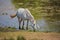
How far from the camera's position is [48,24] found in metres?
2.55

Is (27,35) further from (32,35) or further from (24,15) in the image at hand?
(24,15)

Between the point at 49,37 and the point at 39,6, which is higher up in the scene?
the point at 39,6

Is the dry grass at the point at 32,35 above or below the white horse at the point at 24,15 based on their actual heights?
below

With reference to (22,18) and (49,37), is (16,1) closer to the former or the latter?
(22,18)

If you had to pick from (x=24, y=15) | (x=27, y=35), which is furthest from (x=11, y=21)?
(x=27, y=35)

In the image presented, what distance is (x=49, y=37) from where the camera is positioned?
253 cm

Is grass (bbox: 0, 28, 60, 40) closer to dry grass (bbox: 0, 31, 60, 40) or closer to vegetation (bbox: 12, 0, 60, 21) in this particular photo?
dry grass (bbox: 0, 31, 60, 40)

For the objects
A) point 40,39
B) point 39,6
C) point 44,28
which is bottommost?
point 40,39

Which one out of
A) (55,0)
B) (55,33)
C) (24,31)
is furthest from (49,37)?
(55,0)

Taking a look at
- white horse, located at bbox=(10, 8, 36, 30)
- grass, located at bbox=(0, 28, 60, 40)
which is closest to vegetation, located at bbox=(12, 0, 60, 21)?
white horse, located at bbox=(10, 8, 36, 30)

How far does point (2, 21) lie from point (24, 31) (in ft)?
1.18

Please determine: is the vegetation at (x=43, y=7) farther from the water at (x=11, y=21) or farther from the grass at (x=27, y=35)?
the grass at (x=27, y=35)

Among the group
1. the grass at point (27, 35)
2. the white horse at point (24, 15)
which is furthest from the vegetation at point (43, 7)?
the grass at point (27, 35)

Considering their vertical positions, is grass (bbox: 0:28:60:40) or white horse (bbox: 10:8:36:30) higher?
white horse (bbox: 10:8:36:30)
